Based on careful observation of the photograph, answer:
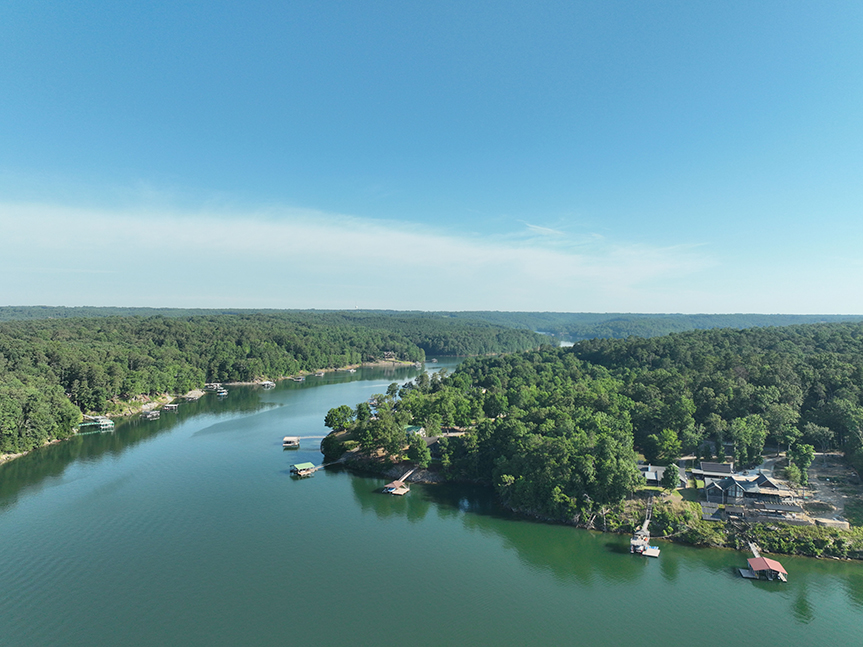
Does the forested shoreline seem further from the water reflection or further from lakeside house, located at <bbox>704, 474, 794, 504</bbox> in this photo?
the water reflection

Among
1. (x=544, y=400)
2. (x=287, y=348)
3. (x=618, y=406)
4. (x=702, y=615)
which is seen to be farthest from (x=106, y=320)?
(x=702, y=615)

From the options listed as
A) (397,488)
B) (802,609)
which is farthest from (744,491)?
(397,488)

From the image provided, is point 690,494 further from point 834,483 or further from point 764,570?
point 834,483

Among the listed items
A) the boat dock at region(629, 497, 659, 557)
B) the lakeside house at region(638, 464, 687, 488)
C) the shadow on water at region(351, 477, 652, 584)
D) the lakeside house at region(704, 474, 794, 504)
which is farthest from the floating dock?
the lakeside house at region(704, 474, 794, 504)

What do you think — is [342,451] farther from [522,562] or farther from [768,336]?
[768,336]

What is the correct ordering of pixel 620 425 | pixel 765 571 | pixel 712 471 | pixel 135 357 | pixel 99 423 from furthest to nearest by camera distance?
pixel 135 357 → pixel 99 423 → pixel 620 425 → pixel 712 471 → pixel 765 571

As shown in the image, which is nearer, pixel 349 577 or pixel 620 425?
pixel 349 577
